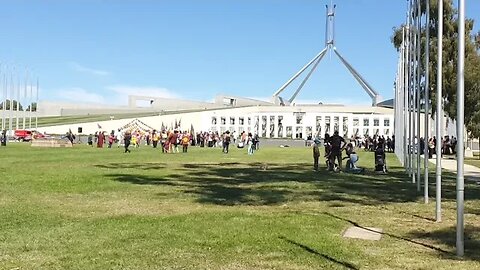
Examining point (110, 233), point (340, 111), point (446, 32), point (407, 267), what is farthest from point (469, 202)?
point (340, 111)

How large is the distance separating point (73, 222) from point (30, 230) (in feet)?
3.31

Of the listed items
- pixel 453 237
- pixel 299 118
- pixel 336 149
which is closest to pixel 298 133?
pixel 299 118

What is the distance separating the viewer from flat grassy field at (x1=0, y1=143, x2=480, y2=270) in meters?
7.55

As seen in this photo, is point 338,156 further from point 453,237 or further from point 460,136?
point 460,136

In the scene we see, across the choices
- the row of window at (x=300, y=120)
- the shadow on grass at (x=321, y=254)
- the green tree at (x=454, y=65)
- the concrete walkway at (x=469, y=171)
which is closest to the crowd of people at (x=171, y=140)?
the green tree at (x=454, y=65)

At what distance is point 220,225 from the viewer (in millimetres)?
10125

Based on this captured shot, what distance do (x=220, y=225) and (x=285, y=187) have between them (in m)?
7.55

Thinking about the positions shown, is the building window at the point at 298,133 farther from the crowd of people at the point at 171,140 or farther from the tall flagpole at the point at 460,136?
the tall flagpole at the point at 460,136

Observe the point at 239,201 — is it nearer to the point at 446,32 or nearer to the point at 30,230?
the point at 30,230

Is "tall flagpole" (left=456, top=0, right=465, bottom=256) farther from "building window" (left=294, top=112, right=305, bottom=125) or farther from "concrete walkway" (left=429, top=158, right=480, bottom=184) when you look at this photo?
"building window" (left=294, top=112, right=305, bottom=125)

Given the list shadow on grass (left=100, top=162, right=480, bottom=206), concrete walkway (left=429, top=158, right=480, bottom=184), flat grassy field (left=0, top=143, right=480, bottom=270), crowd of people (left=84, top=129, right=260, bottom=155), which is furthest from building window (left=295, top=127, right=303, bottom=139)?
flat grassy field (left=0, top=143, right=480, bottom=270)

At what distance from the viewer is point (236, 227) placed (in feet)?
32.6

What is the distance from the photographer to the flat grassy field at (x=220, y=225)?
7555mm

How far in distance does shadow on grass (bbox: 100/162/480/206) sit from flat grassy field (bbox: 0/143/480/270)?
48 mm
